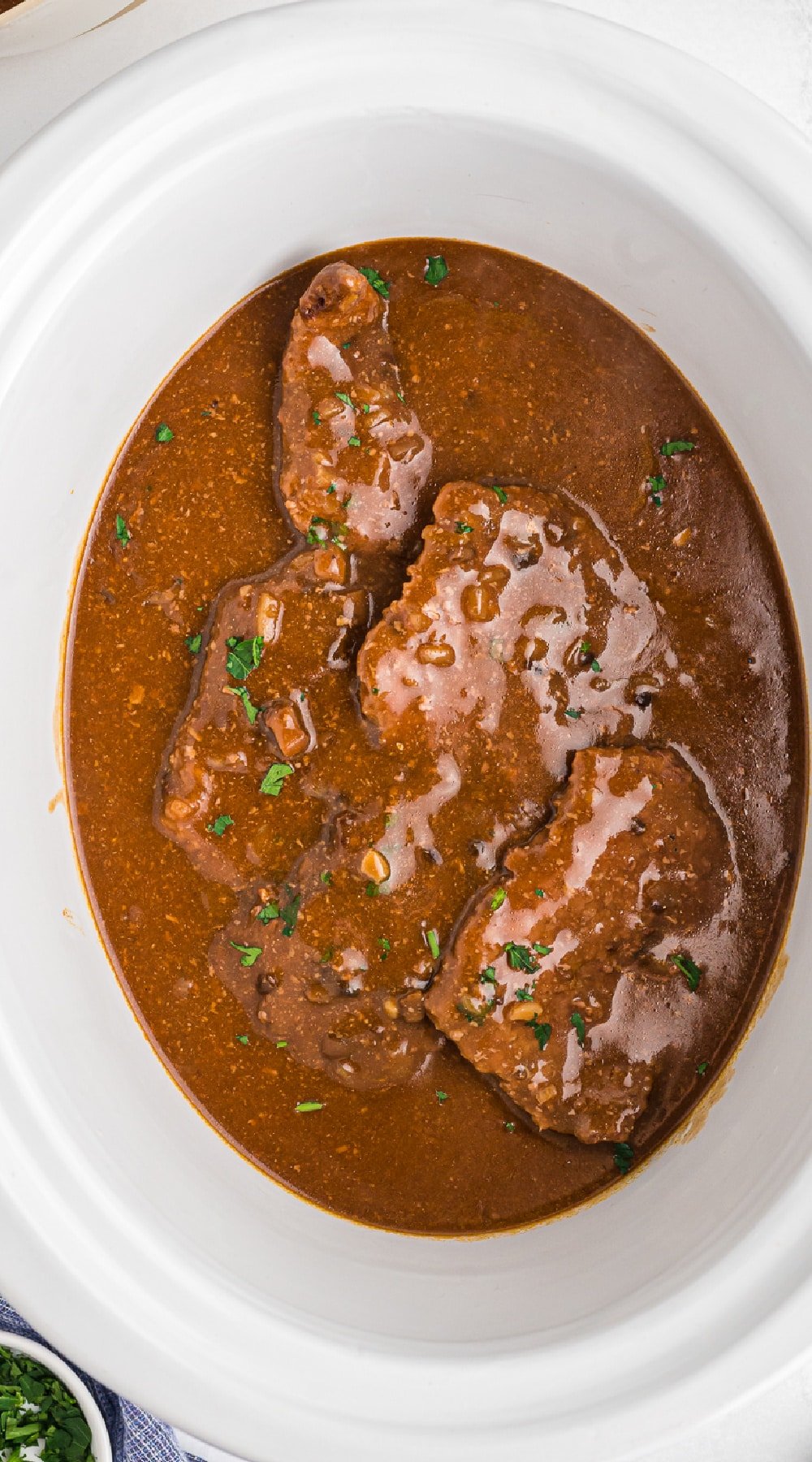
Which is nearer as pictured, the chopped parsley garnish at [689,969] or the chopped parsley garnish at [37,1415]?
the chopped parsley garnish at [689,969]

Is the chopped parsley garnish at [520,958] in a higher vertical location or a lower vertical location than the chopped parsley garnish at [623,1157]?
higher

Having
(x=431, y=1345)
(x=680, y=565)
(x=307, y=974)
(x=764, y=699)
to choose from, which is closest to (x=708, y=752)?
(x=764, y=699)

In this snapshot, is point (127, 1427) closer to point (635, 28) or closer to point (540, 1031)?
point (540, 1031)

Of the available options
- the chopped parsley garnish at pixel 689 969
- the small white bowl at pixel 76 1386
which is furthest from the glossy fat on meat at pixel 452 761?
the small white bowl at pixel 76 1386

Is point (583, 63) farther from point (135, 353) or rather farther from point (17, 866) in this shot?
point (17, 866)

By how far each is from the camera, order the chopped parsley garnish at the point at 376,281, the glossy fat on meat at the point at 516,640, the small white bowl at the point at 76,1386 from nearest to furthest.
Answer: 1. the glossy fat on meat at the point at 516,640
2. the chopped parsley garnish at the point at 376,281
3. the small white bowl at the point at 76,1386

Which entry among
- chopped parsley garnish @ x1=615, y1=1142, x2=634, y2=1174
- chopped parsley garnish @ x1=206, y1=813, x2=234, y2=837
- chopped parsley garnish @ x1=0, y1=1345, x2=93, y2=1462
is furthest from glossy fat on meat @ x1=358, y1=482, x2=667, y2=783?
chopped parsley garnish @ x1=0, y1=1345, x2=93, y2=1462

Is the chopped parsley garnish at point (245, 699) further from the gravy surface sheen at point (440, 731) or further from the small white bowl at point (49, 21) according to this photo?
the small white bowl at point (49, 21)
